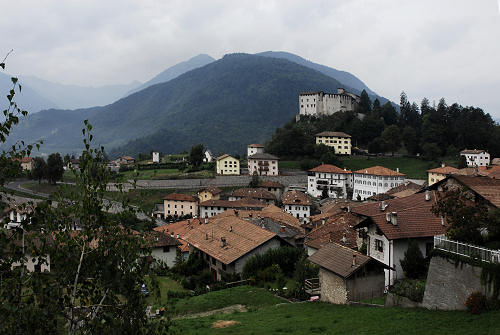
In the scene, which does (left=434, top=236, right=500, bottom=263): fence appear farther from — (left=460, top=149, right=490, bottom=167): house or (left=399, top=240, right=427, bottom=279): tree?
(left=460, top=149, right=490, bottom=167): house

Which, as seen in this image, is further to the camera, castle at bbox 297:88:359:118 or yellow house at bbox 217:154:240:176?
castle at bbox 297:88:359:118

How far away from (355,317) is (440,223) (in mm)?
7677

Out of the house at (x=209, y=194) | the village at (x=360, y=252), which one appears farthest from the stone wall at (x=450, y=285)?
the house at (x=209, y=194)

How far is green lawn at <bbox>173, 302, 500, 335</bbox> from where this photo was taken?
13.0m

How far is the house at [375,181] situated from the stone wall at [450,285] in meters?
63.8

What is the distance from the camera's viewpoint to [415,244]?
19.3 metres

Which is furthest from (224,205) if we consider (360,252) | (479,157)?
(479,157)

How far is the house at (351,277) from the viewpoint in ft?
62.3

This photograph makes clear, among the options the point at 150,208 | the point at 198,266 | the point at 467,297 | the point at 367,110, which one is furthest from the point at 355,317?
the point at 367,110

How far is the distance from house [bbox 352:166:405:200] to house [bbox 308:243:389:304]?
197ft

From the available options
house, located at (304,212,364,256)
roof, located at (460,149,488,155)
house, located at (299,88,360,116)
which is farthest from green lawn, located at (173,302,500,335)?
house, located at (299,88,360,116)

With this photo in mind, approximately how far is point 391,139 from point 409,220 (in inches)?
3245

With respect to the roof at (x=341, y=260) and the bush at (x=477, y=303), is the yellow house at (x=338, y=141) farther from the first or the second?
the bush at (x=477, y=303)

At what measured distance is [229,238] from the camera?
1235 inches
